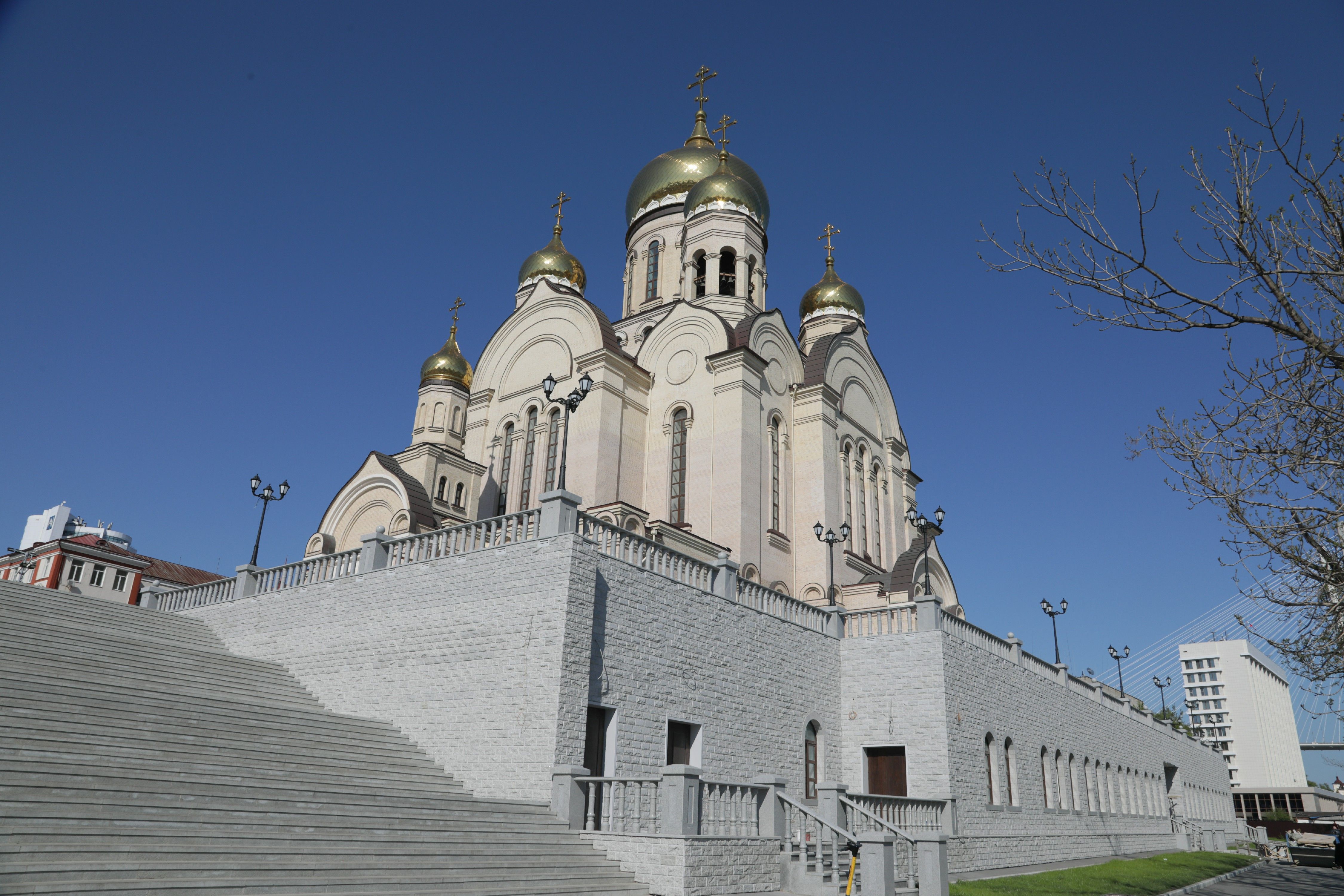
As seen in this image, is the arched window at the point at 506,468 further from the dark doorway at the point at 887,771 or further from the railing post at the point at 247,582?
the dark doorway at the point at 887,771

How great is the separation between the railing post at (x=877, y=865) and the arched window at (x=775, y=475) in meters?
14.7

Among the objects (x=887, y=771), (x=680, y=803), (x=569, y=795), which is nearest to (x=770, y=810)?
(x=680, y=803)

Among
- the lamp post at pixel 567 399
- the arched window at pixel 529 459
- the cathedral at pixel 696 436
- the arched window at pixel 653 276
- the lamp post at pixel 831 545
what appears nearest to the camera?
the lamp post at pixel 567 399

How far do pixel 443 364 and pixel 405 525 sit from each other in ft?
28.2

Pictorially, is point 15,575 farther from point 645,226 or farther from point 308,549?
point 645,226

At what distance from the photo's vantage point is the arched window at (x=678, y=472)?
2756 centimetres

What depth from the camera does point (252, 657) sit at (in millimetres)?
19172

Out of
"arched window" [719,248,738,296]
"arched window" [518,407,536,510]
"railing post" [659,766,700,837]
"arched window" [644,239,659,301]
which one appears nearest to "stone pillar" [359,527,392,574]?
"railing post" [659,766,700,837]

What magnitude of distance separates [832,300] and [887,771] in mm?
23388

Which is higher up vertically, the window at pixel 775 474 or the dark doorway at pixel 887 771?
the window at pixel 775 474

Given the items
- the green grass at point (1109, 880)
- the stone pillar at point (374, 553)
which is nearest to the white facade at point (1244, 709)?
the green grass at point (1109, 880)

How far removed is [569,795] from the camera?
13.3m

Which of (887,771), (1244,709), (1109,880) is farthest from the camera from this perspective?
(1244,709)

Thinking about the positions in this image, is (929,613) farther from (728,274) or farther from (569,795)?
(728,274)
